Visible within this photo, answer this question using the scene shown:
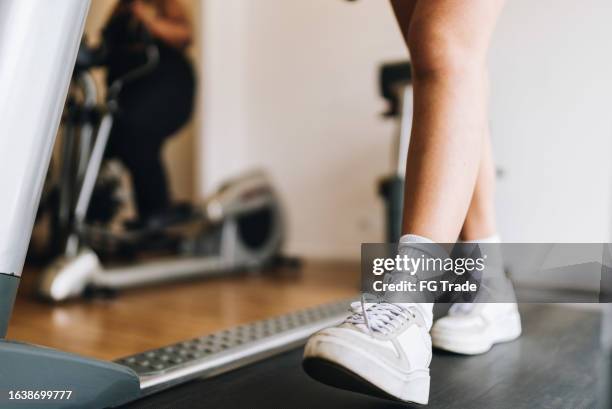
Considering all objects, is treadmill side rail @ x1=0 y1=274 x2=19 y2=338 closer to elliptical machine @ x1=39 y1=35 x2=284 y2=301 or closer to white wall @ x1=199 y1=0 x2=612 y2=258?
white wall @ x1=199 y1=0 x2=612 y2=258

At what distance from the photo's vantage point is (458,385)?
0.83m

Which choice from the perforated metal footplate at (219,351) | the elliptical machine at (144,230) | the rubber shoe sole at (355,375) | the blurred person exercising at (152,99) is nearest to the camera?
the rubber shoe sole at (355,375)

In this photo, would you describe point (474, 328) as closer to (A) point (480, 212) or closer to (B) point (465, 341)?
(B) point (465, 341)

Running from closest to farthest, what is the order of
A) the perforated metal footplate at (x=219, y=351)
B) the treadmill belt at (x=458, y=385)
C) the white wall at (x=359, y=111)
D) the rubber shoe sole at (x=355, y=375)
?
the rubber shoe sole at (x=355, y=375) → the treadmill belt at (x=458, y=385) → the perforated metal footplate at (x=219, y=351) → the white wall at (x=359, y=111)

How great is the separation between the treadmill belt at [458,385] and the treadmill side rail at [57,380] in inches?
1.6

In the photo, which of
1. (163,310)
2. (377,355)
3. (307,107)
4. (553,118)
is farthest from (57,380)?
(307,107)

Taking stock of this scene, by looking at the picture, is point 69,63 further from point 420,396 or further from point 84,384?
point 420,396

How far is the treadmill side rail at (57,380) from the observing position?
67 centimetres

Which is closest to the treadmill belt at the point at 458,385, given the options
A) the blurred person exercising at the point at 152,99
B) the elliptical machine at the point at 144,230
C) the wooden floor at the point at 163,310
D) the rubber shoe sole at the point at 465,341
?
the rubber shoe sole at the point at 465,341

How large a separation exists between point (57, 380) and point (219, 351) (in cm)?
34

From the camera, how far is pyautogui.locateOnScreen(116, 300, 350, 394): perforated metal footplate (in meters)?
0.87

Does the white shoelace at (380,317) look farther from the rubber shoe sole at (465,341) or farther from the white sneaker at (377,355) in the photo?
the rubber shoe sole at (465,341)

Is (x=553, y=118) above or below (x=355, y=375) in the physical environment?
above

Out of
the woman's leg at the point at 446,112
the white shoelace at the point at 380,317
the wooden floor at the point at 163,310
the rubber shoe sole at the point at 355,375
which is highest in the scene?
the woman's leg at the point at 446,112
